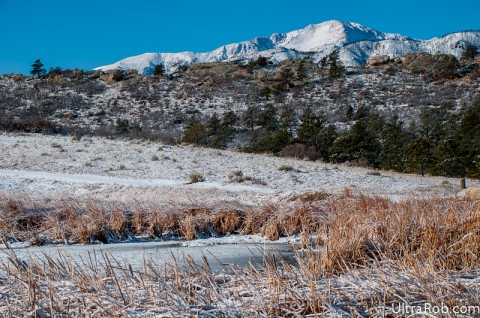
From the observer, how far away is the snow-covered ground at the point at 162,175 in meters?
13.6

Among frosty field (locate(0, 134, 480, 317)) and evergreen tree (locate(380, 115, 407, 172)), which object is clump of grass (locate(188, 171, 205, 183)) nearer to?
frosty field (locate(0, 134, 480, 317))

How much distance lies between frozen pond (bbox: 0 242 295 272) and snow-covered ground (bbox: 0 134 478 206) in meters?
2.63

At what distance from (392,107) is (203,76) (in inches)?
1025

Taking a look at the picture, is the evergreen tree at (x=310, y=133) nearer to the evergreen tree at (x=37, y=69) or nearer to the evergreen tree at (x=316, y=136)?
the evergreen tree at (x=316, y=136)

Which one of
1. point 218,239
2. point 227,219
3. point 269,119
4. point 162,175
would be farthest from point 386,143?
point 218,239

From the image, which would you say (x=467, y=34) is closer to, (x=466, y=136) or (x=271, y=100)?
(x=271, y=100)

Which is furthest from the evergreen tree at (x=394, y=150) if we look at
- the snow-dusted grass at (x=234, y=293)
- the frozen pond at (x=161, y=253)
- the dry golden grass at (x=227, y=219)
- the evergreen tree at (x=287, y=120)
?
the snow-dusted grass at (x=234, y=293)

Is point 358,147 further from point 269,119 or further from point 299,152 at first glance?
point 269,119

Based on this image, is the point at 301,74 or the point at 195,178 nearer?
the point at 195,178

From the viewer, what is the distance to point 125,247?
7406mm

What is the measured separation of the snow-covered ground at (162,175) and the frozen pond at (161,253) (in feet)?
8.64

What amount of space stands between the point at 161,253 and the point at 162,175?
38.3ft

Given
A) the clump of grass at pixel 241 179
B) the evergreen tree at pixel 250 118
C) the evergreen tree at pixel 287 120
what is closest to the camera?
the clump of grass at pixel 241 179

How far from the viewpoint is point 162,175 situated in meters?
17.9
